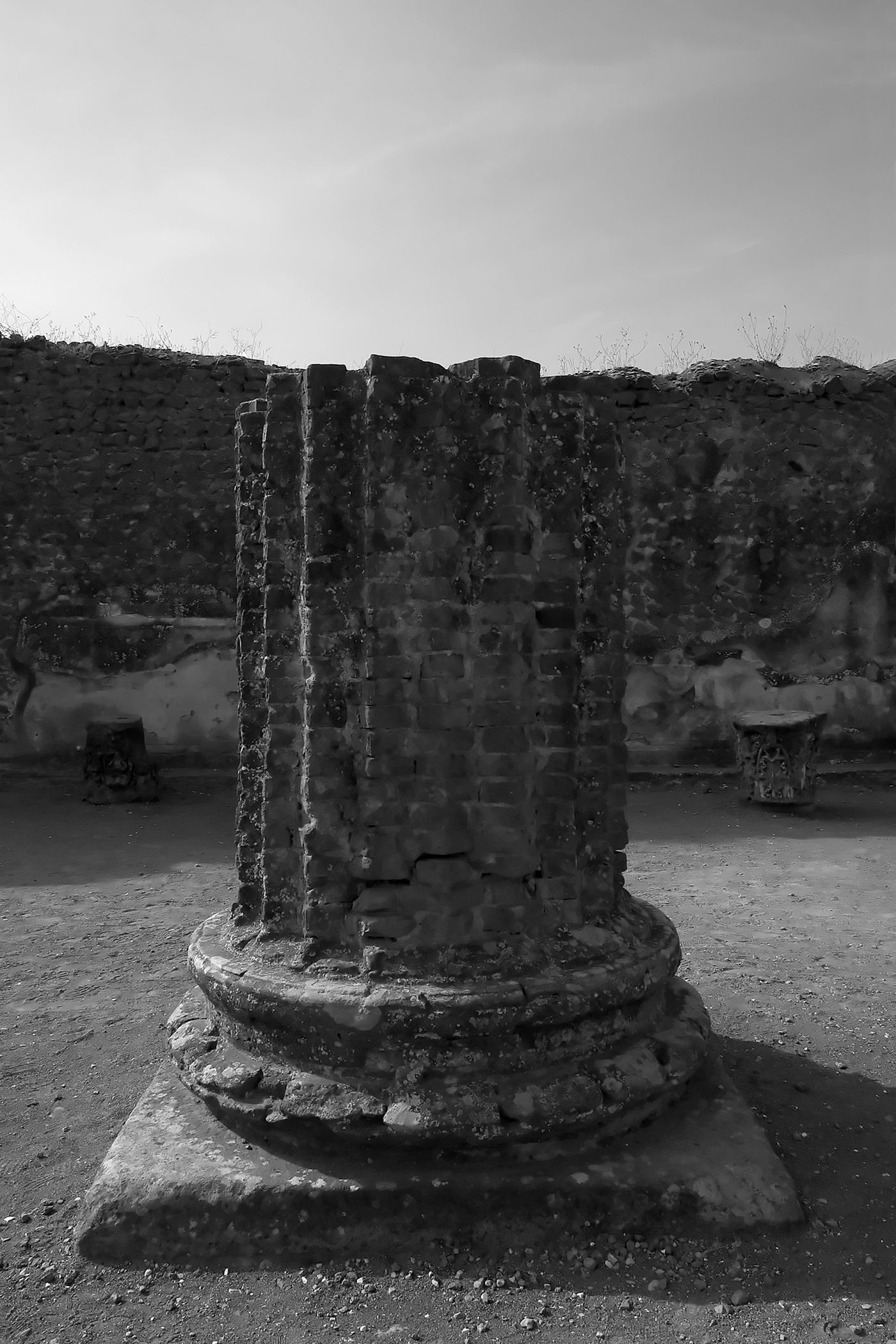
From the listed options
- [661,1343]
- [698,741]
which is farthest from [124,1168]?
[698,741]

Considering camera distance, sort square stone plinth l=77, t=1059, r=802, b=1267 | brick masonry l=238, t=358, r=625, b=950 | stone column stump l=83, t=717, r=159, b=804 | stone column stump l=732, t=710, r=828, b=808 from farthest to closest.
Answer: stone column stump l=83, t=717, r=159, b=804, stone column stump l=732, t=710, r=828, b=808, brick masonry l=238, t=358, r=625, b=950, square stone plinth l=77, t=1059, r=802, b=1267

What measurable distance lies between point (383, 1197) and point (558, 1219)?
1.40ft

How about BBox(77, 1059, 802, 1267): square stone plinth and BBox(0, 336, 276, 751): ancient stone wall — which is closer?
BBox(77, 1059, 802, 1267): square stone plinth

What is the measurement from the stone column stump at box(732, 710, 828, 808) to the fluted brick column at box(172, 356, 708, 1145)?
5.63 metres

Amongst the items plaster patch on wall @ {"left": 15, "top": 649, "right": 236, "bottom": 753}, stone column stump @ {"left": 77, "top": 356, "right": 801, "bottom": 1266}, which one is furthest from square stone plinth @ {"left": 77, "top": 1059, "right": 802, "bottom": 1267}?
plaster patch on wall @ {"left": 15, "top": 649, "right": 236, "bottom": 753}

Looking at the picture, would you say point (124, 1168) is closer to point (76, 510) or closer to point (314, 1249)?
point (314, 1249)

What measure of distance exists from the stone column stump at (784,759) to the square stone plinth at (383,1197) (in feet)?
19.0

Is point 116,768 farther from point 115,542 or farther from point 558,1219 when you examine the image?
point 558,1219

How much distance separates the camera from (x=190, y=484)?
9281mm

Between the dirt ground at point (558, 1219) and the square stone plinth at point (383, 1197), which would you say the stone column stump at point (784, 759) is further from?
the square stone plinth at point (383, 1197)

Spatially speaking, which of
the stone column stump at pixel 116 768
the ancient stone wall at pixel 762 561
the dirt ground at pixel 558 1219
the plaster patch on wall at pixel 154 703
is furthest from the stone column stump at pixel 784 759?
the stone column stump at pixel 116 768

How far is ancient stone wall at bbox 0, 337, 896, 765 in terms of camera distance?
915cm

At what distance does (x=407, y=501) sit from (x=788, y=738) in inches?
246

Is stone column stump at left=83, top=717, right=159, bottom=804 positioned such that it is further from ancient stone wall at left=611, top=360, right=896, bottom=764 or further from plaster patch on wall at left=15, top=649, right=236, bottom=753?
ancient stone wall at left=611, top=360, right=896, bottom=764
